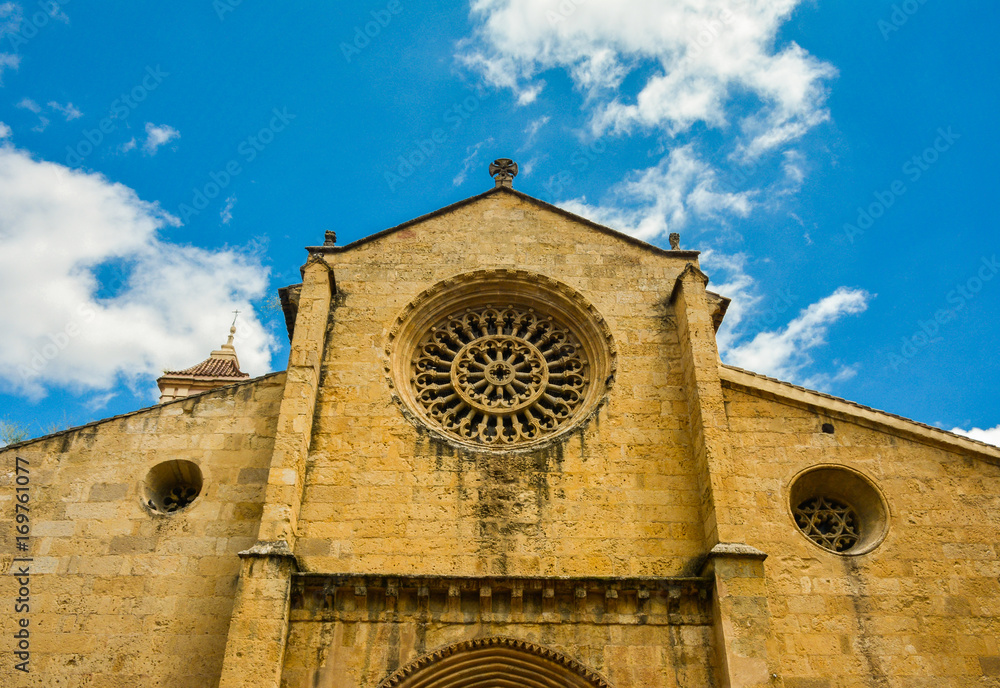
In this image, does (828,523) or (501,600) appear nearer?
(501,600)

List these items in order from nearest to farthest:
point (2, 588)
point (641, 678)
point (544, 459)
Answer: point (641, 678)
point (2, 588)
point (544, 459)

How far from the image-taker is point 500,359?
11.8 m

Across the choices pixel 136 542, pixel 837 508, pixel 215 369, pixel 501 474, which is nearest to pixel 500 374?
pixel 501 474

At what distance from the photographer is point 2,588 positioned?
9750mm

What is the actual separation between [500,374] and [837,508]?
481 centimetres

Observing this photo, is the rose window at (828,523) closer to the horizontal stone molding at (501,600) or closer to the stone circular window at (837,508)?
the stone circular window at (837,508)

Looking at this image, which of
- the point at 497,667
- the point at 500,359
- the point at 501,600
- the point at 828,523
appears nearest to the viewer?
the point at 497,667

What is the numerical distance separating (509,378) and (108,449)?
5405 mm

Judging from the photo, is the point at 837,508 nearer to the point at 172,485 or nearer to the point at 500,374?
the point at 500,374

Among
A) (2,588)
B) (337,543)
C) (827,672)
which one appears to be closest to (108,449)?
(2,588)

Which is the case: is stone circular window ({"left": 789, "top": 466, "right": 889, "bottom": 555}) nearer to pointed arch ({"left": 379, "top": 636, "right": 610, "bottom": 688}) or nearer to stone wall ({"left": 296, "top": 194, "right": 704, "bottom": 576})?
stone wall ({"left": 296, "top": 194, "right": 704, "bottom": 576})

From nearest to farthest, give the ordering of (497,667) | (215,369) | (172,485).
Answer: (497,667), (172,485), (215,369)

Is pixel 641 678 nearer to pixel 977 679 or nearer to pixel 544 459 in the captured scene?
pixel 544 459

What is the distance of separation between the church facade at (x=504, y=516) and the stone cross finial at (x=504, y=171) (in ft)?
7.09
